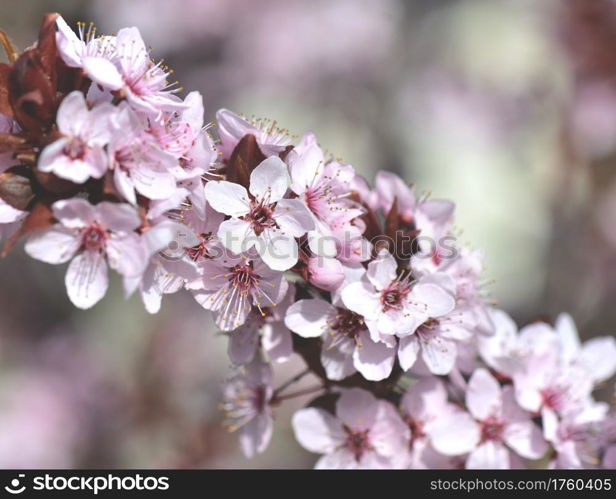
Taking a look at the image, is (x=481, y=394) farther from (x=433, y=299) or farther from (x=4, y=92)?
(x=4, y=92)

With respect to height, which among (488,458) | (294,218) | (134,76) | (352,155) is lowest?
(488,458)

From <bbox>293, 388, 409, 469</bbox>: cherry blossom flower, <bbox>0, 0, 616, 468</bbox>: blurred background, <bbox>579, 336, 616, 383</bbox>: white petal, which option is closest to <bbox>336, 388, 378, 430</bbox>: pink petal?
<bbox>293, 388, 409, 469</bbox>: cherry blossom flower

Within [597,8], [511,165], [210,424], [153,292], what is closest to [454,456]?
[153,292]

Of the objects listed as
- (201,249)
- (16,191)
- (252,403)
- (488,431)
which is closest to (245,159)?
(201,249)

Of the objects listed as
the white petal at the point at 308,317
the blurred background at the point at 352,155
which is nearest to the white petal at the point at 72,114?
the white petal at the point at 308,317

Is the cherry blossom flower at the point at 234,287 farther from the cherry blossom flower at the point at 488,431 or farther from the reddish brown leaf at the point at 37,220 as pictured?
the cherry blossom flower at the point at 488,431
